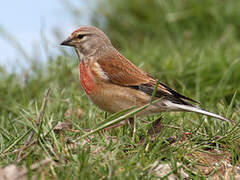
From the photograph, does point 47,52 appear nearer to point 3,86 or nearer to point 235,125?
point 3,86

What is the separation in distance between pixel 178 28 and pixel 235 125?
4.75 meters

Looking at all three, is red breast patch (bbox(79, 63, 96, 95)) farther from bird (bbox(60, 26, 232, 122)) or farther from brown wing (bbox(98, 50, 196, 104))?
brown wing (bbox(98, 50, 196, 104))

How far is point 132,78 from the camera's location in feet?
15.0

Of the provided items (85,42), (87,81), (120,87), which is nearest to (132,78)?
(120,87)

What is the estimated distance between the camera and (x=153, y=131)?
4020 mm

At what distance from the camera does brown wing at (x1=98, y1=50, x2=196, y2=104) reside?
14.6 ft

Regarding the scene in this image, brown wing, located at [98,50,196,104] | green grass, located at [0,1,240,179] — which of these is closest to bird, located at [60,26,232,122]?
brown wing, located at [98,50,196,104]

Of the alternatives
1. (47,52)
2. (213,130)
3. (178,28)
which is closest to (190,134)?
(213,130)

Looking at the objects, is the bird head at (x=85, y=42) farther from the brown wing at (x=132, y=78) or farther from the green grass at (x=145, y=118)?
the green grass at (x=145, y=118)

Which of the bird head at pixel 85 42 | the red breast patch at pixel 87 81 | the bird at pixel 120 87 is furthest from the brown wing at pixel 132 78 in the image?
the bird head at pixel 85 42

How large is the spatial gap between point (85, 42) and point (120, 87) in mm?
799

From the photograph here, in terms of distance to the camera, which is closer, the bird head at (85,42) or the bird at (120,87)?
the bird at (120,87)

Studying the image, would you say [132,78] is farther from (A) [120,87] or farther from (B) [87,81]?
(B) [87,81]

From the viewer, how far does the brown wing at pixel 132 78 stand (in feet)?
14.6
